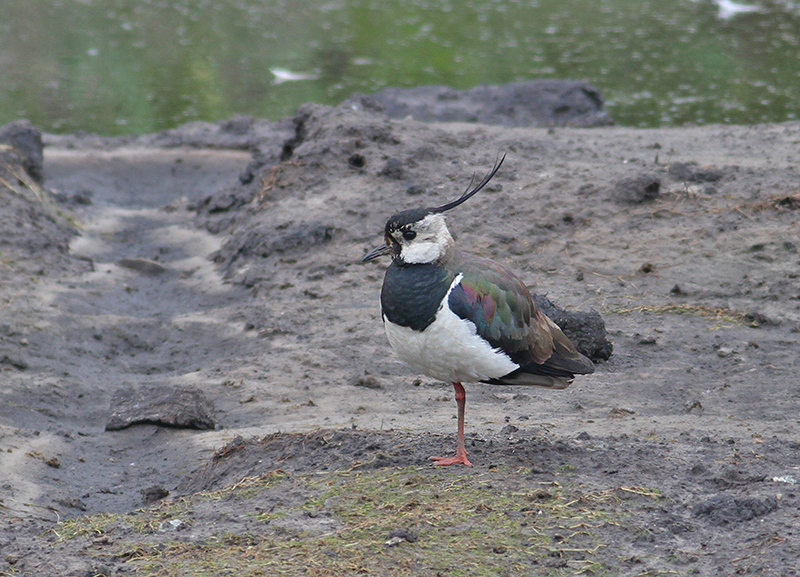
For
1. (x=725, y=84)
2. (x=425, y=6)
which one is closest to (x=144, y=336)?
→ (x=725, y=84)

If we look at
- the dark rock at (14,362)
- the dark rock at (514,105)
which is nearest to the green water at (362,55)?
the dark rock at (514,105)

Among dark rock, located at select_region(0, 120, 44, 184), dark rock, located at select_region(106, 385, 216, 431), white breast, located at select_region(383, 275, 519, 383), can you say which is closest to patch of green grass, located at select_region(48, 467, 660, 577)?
white breast, located at select_region(383, 275, 519, 383)

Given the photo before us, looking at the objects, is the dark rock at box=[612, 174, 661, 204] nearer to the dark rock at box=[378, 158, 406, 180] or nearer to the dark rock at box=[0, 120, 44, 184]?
the dark rock at box=[378, 158, 406, 180]

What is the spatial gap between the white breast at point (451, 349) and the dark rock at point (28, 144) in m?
7.32

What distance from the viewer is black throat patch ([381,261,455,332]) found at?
415cm

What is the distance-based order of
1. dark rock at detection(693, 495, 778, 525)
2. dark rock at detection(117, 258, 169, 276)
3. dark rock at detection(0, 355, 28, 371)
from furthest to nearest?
1. dark rock at detection(117, 258, 169, 276)
2. dark rock at detection(0, 355, 28, 371)
3. dark rock at detection(693, 495, 778, 525)

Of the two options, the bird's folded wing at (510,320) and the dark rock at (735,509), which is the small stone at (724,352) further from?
the dark rock at (735,509)

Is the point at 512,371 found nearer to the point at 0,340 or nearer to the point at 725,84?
the point at 0,340

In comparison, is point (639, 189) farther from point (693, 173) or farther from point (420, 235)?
point (420, 235)

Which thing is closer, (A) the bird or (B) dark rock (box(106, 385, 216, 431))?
(A) the bird

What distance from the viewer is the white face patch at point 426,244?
14.1 feet

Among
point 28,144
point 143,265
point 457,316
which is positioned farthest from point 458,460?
point 28,144

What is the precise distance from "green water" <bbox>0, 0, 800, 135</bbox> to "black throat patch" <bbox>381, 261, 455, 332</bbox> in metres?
9.61

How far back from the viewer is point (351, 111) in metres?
10.1
